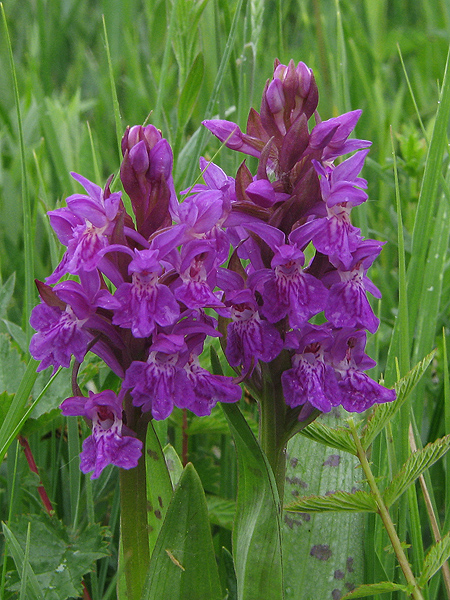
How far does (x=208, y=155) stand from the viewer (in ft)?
4.22

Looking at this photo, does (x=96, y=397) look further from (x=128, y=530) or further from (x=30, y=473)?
(x=30, y=473)

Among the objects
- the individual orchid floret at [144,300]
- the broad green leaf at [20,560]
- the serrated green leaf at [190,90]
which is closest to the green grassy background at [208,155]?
the serrated green leaf at [190,90]

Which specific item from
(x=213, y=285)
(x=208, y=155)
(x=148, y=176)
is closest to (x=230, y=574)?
(x=213, y=285)

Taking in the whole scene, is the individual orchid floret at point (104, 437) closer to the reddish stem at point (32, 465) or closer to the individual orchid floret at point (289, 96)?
the reddish stem at point (32, 465)

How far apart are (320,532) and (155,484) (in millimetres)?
253

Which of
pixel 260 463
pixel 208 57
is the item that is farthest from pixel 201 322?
pixel 208 57

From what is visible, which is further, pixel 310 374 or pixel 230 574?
pixel 230 574

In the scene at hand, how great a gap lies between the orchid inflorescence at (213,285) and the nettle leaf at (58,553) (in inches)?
8.3

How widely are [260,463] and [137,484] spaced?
15 centimetres

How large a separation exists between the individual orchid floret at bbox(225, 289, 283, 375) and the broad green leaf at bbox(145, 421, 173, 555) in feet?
0.50

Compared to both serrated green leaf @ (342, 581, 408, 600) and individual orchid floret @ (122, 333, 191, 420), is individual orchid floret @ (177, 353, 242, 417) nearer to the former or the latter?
individual orchid floret @ (122, 333, 191, 420)

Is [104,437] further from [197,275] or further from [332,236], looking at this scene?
[332,236]

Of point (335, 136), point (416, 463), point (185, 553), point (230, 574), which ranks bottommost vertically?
point (230, 574)

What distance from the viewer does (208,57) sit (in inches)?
74.3
